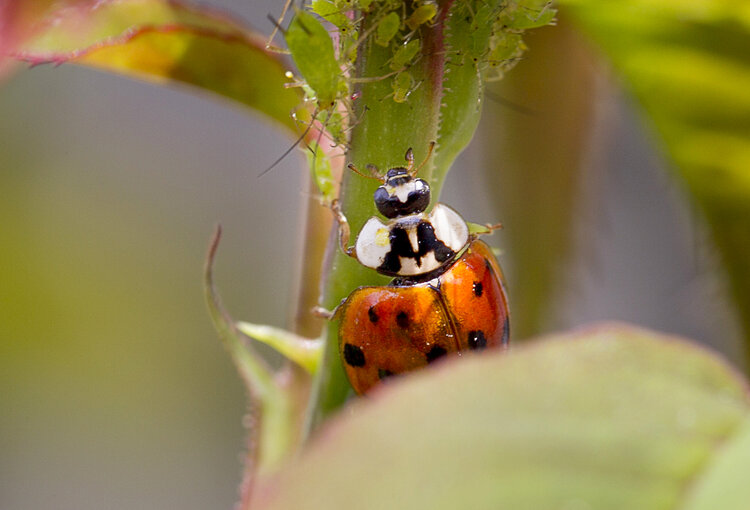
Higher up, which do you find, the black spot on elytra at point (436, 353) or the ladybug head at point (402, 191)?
the ladybug head at point (402, 191)

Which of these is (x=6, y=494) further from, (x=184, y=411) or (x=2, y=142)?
(x=2, y=142)

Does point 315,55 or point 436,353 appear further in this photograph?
point 436,353

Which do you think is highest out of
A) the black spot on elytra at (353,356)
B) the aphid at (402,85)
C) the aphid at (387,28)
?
the aphid at (387,28)

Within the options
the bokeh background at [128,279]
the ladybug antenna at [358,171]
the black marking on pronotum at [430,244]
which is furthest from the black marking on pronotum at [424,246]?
the bokeh background at [128,279]

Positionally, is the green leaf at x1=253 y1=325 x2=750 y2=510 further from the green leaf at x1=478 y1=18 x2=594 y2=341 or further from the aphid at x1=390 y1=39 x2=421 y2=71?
the green leaf at x1=478 y1=18 x2=594 y2=341

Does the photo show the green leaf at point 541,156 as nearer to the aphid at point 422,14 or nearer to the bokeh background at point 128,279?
the aphid at point 422,14

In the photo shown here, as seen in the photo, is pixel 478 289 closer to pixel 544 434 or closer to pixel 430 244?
pixel 430 244

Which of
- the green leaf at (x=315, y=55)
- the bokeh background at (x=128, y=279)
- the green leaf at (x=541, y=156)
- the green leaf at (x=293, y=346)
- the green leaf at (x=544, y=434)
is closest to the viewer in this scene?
the green leaf at (x=544, y=434)

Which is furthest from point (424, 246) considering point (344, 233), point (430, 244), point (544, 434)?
point (544, 434)
